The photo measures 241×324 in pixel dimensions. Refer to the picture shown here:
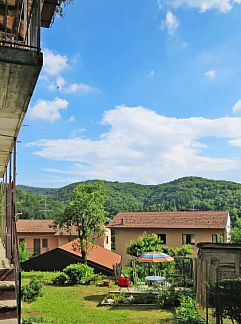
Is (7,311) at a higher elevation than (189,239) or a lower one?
higher

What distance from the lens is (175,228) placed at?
33.6 m

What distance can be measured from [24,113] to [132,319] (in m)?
11.6

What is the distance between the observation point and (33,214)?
2391 inches

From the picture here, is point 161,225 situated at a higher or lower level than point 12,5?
lower

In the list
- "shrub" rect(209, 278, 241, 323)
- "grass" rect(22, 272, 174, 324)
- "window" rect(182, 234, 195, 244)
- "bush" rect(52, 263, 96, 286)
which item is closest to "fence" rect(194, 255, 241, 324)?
"shrub" rect(209, 278, 241, 323)

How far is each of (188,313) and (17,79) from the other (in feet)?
35.5

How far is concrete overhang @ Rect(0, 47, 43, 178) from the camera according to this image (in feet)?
8.24

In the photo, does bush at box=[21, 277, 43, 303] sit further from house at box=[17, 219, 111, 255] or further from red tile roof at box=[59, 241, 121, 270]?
house at box=[17, 219, 111, 255]

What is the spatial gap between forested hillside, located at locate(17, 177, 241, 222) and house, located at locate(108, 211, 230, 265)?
1293cm

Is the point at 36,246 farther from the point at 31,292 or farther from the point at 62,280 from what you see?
the point at 31,292

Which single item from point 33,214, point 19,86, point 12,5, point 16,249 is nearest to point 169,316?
point 16,249

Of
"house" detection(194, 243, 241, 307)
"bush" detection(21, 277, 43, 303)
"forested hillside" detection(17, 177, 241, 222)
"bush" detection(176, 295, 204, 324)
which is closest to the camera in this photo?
"bush" detection(176, 295, 204, 324)

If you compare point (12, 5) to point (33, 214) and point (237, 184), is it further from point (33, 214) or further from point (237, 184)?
point (237, 184)

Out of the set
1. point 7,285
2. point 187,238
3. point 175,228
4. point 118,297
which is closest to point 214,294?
point 7,285
